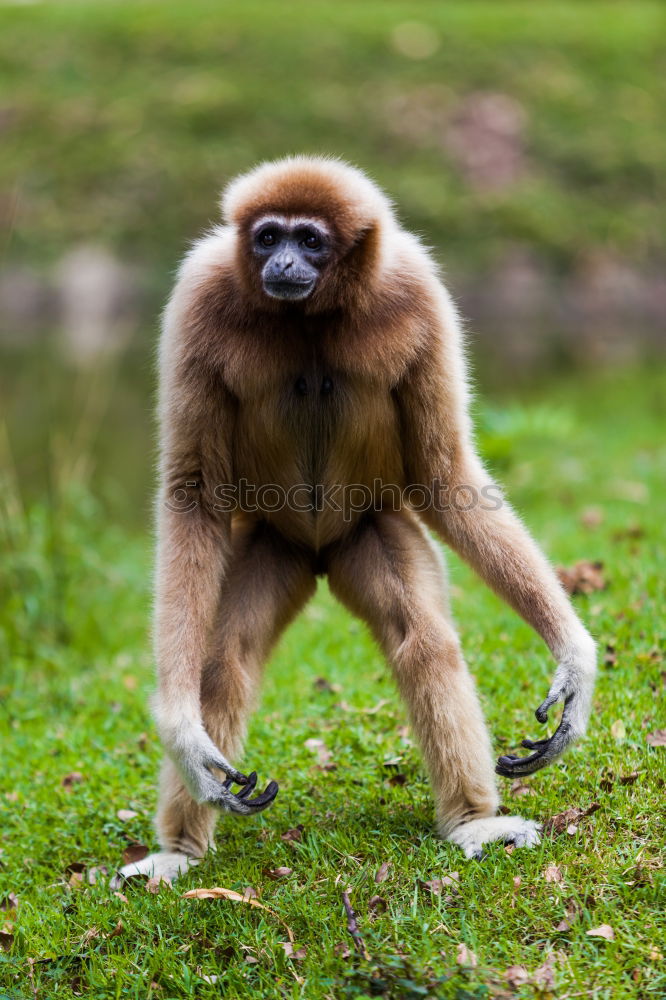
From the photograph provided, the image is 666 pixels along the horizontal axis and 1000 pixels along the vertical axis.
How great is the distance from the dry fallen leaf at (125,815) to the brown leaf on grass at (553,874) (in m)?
2.27

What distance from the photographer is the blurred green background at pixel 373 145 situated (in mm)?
35562

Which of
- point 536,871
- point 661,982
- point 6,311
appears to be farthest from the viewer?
point 6,311

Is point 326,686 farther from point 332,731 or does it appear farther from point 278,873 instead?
point 278,873

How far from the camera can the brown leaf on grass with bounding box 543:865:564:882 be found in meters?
3.80

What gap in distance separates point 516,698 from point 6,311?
33.9m

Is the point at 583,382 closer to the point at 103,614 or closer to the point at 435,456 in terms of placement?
the point at 103,614

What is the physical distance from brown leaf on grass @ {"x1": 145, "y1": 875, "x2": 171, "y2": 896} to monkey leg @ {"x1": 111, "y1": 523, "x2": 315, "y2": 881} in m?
0.03

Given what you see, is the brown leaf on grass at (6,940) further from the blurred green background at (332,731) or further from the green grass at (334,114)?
the green grass at (334,114)

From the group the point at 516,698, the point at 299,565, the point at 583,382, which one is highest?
the point at 299,565

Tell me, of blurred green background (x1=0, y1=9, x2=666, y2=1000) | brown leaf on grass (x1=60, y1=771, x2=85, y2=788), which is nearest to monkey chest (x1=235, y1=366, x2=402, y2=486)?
blurred green background (x1=0, y1=9, x2=666, y2=1000)

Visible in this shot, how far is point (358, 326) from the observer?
4.27 meters

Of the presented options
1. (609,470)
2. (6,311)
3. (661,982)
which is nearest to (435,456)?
(661,982)

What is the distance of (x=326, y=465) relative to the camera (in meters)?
4.45

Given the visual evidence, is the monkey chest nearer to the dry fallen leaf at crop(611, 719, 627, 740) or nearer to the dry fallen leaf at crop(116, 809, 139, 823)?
the dry fallen leaf at crop(611, 719, 627, 740)
